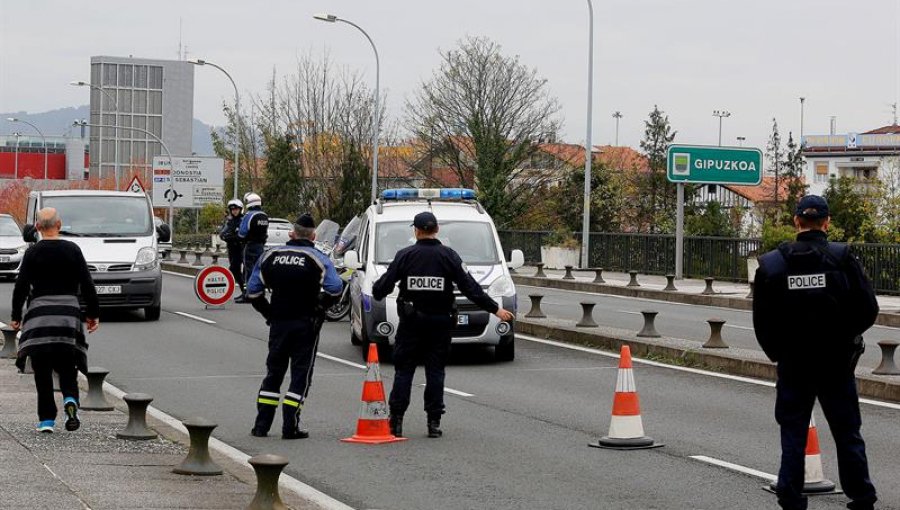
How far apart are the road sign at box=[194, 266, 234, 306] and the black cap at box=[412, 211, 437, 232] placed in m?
13.2

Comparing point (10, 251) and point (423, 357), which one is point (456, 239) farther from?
point (10, 251)

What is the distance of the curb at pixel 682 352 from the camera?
1395 centimetres

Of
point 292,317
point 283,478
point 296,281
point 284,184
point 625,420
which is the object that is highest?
point 284,184

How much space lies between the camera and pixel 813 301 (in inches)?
294

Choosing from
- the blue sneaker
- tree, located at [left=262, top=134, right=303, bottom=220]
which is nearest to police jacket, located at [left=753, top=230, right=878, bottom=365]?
the blue sneaker

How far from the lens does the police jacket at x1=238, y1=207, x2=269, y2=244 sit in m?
23.5

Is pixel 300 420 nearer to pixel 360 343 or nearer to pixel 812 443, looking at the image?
pixel 812 443

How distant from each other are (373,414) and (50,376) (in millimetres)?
2341

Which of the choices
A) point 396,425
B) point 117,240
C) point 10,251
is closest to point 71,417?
point 396,425

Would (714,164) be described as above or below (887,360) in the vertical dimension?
above

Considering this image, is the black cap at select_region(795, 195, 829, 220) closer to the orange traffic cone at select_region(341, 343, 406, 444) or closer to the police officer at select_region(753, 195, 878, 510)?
the police officer at select_region(753, 195, 878, 510)

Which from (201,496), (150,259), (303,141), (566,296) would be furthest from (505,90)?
(201,496)

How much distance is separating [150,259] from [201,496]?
14942mm

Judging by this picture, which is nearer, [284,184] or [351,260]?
[351,260]
